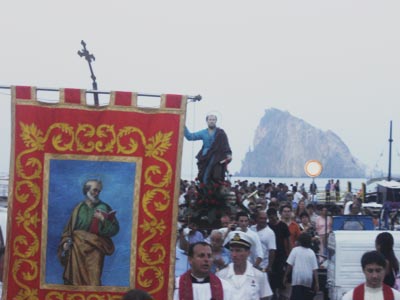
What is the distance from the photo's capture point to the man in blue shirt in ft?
53.3

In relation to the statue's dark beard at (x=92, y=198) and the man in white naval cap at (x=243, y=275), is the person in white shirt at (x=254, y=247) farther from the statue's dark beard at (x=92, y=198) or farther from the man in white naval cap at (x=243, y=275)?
the statue's dark beard at (x=92, y=198)

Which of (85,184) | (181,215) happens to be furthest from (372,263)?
(181,215)

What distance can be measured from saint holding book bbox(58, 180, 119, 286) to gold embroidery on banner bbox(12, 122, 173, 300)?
0.17 metres

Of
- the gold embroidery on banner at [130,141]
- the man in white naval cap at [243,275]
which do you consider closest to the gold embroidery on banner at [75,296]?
the man in white naval cap at [243,275]

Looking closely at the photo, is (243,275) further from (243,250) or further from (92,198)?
(92,198)

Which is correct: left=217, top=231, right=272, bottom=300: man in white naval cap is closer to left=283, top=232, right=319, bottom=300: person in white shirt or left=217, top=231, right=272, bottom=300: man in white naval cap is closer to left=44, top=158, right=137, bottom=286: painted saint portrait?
left=44, top=158, right=137, bottom=286: painted saint portrait

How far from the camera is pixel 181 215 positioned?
1667cm

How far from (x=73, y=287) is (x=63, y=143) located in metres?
1.19

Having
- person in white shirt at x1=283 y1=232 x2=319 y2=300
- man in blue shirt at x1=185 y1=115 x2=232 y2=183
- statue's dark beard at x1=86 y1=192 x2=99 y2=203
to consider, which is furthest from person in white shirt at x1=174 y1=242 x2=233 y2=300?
man in blue shirt at x1=185 y1=115 x2=232 y2=183

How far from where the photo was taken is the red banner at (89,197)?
7.61 metres

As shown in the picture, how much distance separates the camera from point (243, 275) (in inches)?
306

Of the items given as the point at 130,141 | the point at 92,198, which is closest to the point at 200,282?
the point at 92,198

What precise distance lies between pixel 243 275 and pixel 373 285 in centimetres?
132

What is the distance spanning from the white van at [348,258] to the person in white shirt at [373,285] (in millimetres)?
6234
